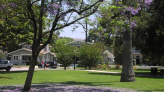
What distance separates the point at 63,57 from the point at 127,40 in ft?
69.7

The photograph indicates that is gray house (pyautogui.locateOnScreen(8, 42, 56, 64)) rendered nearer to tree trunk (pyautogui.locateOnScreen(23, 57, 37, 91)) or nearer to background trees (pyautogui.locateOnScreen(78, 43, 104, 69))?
background trees (pyautogui.locateOnScreen(78, 43, 104, 69))

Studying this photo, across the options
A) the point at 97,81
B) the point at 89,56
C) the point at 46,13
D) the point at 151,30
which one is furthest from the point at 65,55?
the point at 46,13

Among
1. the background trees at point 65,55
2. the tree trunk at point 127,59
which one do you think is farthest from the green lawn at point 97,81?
the background trees at point 65,55

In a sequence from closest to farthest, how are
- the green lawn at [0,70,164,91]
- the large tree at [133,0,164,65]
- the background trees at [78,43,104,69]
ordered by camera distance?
the green lawn at [0,70,164,91] < the large tree at [133,0,164,65] < the background trees at [78,43,104,69]

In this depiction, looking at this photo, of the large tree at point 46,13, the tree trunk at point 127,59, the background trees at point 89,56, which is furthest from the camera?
the background trees at point 89,56

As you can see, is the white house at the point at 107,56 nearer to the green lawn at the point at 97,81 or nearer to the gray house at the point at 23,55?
the gray house at the point at 23,55

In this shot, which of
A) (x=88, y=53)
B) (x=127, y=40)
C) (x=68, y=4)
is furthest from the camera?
(x=88, y=53)

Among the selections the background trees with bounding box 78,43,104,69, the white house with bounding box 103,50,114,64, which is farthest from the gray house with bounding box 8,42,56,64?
the background trees with bounding box 78,43,104,69

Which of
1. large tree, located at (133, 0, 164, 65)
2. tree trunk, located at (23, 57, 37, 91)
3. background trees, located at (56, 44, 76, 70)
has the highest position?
large tree, located at (133, 0, 164, 65)

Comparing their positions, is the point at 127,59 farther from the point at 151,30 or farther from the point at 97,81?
the point at 151,30

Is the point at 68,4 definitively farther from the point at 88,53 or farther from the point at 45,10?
the point at 88,53

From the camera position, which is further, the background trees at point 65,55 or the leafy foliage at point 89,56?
the background trees at point 65,55

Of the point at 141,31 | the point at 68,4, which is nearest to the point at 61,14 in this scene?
the point at 68,4

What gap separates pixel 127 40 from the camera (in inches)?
646
